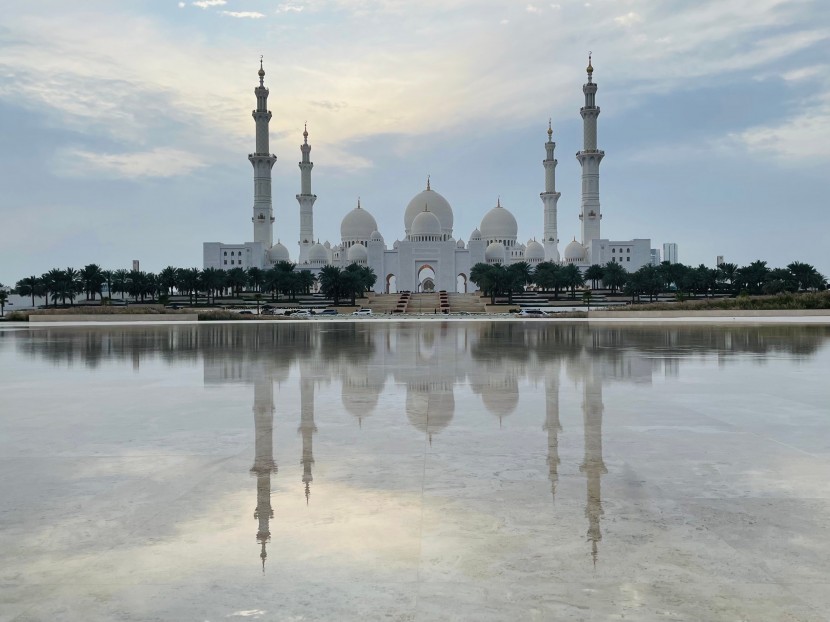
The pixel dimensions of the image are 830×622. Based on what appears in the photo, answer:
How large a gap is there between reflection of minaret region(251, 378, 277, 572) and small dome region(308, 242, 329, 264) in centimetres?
9474

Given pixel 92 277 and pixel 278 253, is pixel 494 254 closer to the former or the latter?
pixel 278 253

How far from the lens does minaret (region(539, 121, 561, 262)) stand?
101 meters

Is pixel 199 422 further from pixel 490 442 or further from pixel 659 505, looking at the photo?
pixel 659 505

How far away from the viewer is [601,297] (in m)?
75.8

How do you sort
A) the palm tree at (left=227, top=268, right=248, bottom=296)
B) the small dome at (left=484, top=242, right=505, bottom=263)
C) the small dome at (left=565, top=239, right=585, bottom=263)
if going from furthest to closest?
the small dome at (left=565, top=239, right=585, bottom=263)
the small dome at (left=484, top=242, right=505, bottom=263)
the palm tree at (left=227, top=268, right=248, bottom=296)

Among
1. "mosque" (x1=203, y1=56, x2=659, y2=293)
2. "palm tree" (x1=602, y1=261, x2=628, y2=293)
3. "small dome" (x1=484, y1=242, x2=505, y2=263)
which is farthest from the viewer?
"small dome" (x1=484, y1=242, x2=505, y2=263)

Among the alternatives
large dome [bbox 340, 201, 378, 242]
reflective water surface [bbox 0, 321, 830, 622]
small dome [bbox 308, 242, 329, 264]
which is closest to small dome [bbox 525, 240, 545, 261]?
large dome [bbox 340, 201, 378, 242]

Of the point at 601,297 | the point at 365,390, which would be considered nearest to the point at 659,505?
the point at 365,390

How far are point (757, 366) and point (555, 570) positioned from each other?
11.3m

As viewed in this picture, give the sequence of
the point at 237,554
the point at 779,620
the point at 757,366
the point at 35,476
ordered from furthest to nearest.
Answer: the point at 757,366 < the point at 35,476 < the point at 237,554 < the point at 779,620

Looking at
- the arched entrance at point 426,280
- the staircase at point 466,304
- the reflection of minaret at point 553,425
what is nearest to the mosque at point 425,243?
the arched entrance at point 426,280

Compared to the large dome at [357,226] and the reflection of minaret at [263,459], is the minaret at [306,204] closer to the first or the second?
the large dome at [357,226]

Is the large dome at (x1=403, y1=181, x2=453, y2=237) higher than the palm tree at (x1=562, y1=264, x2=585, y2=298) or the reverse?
higher

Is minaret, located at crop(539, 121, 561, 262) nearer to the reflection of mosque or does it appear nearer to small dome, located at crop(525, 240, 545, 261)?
small dome, located at crop(525, 240, 545, 261)
